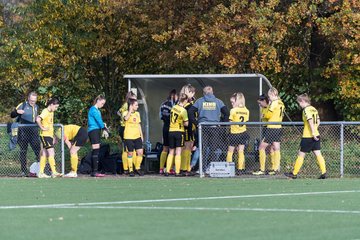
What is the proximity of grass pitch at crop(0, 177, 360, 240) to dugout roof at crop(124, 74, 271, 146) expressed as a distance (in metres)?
4.41

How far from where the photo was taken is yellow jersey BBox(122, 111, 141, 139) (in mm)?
21547

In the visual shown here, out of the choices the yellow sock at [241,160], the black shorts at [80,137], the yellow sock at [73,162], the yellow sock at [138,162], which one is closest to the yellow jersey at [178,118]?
the yellow sock at [138,162]

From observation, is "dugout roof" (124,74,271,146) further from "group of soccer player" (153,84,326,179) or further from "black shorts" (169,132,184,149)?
"black shorts" (169,132,184,149)

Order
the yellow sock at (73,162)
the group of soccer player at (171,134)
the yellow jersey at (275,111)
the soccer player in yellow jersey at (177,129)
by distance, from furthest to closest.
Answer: the soccer player in yellow jersey at (177,129) < the yellow sock at (73,162) < the yellow jersey at (275,111) < the group of soccer player at (171,134)

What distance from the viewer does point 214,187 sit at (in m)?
17.9

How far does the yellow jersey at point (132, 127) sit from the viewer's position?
2155 centimetres

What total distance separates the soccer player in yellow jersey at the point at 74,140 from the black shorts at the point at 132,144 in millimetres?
888

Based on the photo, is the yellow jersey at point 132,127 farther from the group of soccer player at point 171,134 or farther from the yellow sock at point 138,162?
the yellow sock at point 138,162

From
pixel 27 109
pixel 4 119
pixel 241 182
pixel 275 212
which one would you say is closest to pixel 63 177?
pixel 27 109

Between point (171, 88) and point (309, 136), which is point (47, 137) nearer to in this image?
point (171, 88)

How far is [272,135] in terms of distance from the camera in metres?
21.0

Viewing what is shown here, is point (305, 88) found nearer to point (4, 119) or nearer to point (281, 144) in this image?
point (281, 144)

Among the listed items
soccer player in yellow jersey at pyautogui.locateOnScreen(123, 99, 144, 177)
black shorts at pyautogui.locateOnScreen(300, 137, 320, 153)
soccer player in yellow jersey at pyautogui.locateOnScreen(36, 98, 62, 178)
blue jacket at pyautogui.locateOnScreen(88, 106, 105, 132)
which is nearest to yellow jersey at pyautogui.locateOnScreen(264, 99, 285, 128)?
black shorts at pyautogui.locateOnScreen(300, 137, 320, 153)

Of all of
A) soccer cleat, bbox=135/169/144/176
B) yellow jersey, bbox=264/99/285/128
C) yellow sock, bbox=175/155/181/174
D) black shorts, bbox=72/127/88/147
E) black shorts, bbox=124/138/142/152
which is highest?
yellow jersey, bbox=264/99/285/128
